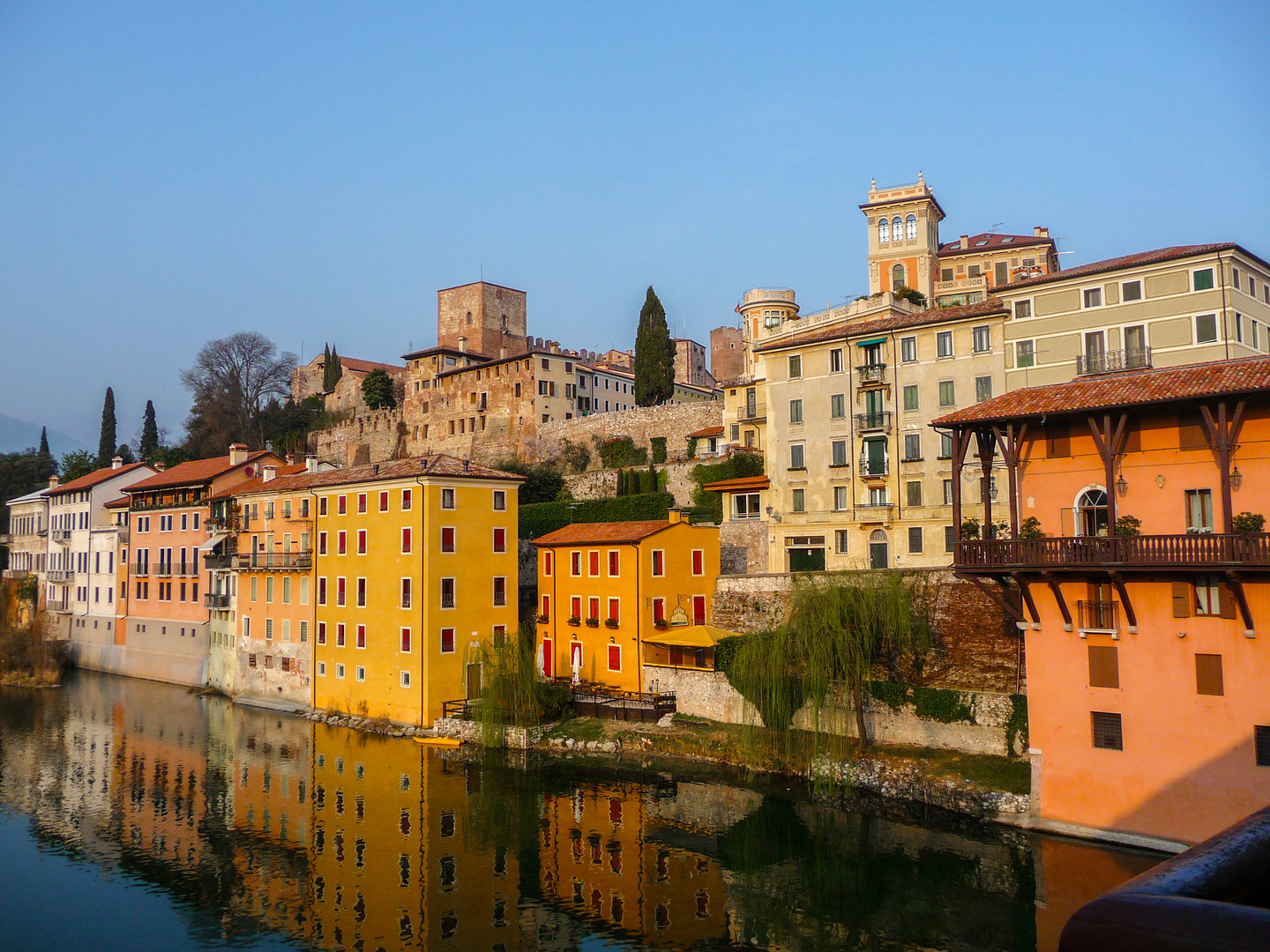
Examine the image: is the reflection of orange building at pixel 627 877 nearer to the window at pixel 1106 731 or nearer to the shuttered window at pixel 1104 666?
the window at pixel 1106 731

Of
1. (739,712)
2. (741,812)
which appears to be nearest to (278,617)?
(739,712)

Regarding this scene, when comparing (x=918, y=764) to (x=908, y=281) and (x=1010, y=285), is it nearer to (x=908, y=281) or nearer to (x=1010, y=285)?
(x=1010, y=285)

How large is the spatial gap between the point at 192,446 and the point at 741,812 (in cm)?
8118

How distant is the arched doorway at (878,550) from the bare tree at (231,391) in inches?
2755

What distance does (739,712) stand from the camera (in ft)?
111

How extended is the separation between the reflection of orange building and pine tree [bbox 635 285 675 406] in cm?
4910

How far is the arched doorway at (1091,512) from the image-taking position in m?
24.3

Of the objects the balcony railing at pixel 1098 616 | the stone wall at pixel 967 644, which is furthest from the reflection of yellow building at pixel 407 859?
the balcony railing at pixel 1098 616

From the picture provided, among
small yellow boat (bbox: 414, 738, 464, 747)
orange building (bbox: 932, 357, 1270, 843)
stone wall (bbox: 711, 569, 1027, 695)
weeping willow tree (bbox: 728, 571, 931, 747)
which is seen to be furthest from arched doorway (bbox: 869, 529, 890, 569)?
small yellow boat (bbox: 414, 738, 464, 747)

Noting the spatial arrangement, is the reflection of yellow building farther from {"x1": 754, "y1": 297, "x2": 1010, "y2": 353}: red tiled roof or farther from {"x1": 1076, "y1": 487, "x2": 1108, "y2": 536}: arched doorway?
{"x1": 754, "y1": 297, "x2": 1010, "y2": 353}: red tiled roof

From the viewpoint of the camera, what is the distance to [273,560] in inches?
1944

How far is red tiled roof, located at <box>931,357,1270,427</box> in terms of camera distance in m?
22.1

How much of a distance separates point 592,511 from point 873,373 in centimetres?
2001

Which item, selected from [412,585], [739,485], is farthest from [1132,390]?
[412,585]
